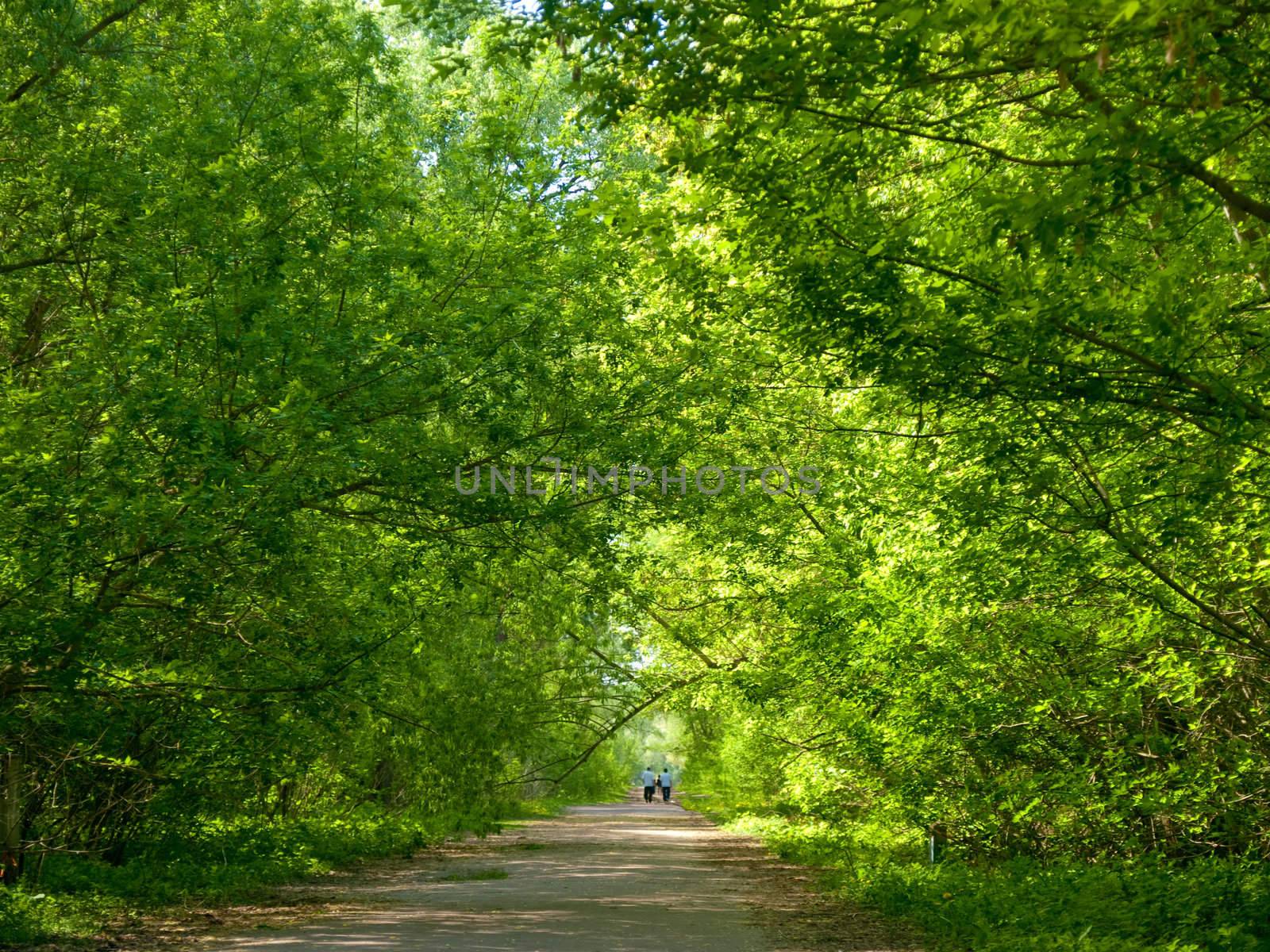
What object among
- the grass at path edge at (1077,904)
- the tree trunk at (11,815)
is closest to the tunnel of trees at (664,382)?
the tree trunk at (11,815)

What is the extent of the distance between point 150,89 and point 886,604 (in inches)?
351

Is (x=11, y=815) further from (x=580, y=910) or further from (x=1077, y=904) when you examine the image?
(x=1077, y=904)

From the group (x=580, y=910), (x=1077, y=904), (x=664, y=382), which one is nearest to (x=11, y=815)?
(x=580, y=910)

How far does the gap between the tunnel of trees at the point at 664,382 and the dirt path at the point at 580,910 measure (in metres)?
2.03

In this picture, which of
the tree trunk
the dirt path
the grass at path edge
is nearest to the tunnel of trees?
the tree trunk

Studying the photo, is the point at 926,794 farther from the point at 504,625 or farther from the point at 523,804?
the point at 523,804

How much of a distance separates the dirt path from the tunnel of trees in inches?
79.7

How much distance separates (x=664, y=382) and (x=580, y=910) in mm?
5942

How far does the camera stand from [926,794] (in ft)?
46.7

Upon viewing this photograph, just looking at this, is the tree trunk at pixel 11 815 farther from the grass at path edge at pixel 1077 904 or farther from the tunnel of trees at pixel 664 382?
the grass at path edge at pixel 1077 904

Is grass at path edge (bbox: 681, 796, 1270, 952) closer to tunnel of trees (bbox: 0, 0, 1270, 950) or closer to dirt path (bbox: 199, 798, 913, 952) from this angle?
tunnel of trees (bbox: 0, 0, 1270, 950)

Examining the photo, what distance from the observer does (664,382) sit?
13922 millimetres

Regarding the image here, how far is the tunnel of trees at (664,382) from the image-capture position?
6.48 metres

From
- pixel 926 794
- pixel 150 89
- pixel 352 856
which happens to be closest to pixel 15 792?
pixel 150 89
